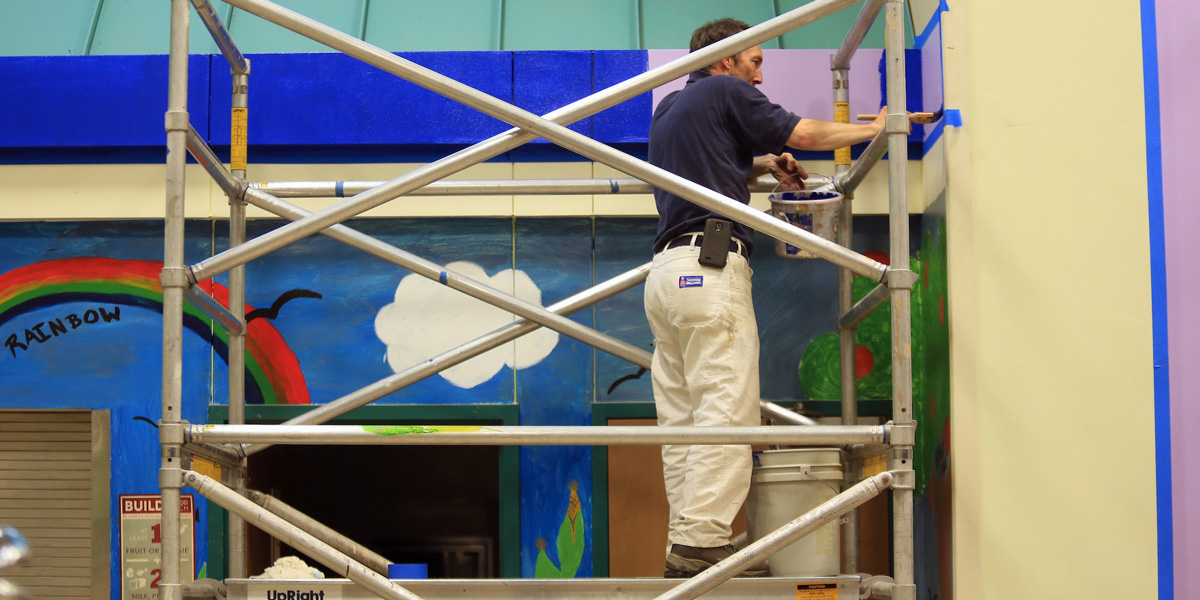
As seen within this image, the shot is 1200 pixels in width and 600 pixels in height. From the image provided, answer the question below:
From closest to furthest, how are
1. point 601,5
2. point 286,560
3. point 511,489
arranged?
point 286,560 < point 511,489 < point 601,5

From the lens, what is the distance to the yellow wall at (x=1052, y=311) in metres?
4.09

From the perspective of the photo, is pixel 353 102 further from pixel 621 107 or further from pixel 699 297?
pixel 699 297

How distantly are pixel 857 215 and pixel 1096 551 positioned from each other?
201cm

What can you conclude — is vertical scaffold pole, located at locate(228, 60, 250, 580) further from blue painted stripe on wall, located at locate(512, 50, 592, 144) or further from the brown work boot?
the brown work boot

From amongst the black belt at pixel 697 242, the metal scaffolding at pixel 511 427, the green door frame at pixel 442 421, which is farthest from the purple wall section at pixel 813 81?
the green door frame at pixel 442 421

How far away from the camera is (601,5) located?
→ 6.24 meters

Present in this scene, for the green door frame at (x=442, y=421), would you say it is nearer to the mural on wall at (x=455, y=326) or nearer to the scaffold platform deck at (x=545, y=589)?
the mural on wall at (x=455, y=326)

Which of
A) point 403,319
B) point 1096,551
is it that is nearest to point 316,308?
point 403,319

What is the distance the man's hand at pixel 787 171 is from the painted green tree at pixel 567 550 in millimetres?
1893

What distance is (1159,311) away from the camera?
4148 mm

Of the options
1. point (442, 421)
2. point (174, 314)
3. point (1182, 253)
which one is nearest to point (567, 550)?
point (442, 421)

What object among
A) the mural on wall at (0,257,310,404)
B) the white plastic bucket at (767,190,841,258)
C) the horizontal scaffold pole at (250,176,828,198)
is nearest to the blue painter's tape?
the horizontal scaffold pole at (250,176,828,198)

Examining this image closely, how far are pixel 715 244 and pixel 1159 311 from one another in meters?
1.80

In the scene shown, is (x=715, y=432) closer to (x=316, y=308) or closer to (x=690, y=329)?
(x=690, y=329)
